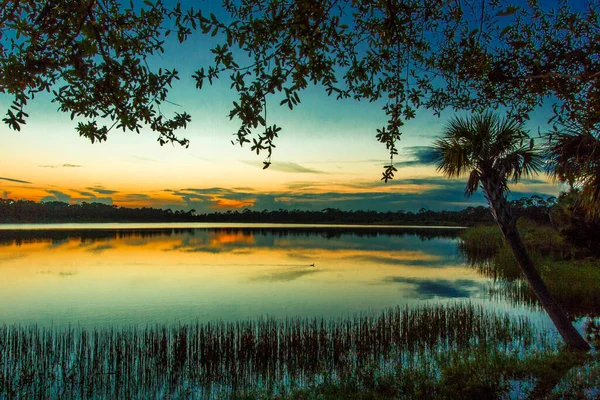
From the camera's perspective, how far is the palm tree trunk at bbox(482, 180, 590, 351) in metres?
11.4

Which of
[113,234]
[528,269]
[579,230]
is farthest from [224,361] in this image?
[113,234]

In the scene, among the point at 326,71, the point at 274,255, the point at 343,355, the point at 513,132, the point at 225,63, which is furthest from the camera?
the point at 274,255

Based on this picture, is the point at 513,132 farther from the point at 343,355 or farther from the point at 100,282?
the point at 100,282

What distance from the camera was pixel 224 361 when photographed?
1143 centimetres

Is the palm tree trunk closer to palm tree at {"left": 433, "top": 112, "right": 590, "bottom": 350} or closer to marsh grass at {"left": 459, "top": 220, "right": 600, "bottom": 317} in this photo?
palm tree at {"left": 433, "top": 112, "right": 590, "bottom": 350}

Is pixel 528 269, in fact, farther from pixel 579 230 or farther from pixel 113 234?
pixel 113 234

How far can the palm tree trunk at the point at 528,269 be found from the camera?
11.4m

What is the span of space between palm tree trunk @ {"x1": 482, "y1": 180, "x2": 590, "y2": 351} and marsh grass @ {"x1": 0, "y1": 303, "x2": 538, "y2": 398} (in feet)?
5.10

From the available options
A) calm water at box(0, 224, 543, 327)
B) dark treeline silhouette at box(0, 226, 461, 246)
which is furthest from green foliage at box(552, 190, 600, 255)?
dark treeline silhouette at box(0, 226, 461, 246)

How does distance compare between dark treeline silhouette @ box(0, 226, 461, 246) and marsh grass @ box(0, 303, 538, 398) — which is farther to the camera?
dark treeline silhouette @ box(0, 226, 461, 246)

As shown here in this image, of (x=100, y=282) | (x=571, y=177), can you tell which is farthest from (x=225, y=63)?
(x=100, y=282)

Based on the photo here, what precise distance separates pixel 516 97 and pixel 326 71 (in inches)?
242

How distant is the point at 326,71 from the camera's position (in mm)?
5133

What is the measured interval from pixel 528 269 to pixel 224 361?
9.27 meters
